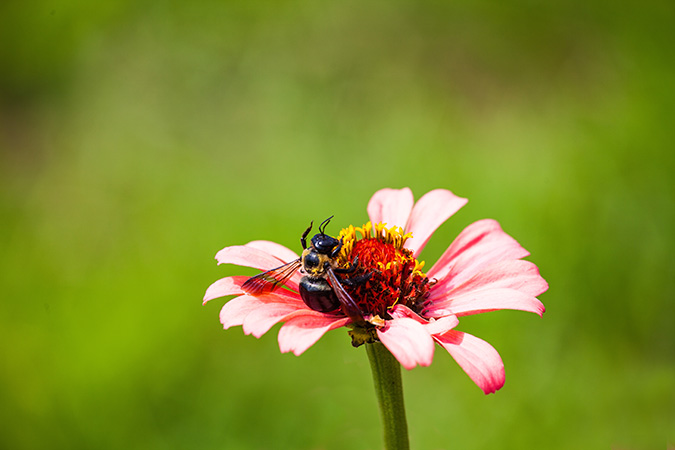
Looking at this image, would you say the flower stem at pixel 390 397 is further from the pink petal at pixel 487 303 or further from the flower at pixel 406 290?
the pink petal at pixel 487 303

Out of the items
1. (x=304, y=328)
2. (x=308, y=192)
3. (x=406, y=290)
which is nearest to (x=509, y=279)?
(x=406, y=290)

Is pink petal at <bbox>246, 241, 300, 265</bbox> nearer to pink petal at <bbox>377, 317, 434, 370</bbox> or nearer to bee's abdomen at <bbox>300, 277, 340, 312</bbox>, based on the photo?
bee's abdomen at <bbox>300, 277, 340, 312</bbox>

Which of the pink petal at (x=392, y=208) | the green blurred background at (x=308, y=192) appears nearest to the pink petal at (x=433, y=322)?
→ the pink petal at (x=392, y=208)

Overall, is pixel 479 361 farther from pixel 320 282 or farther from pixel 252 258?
pixel 252 258

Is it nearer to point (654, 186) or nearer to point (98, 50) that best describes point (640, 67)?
point (654, 186)

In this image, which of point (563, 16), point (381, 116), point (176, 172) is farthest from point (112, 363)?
point (563, 16)

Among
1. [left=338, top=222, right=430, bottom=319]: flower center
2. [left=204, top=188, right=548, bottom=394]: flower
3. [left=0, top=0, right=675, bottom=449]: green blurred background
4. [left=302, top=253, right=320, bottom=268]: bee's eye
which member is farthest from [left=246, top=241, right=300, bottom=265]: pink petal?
[left=0, top=0, right=675, bottom=449]: green blurred background
